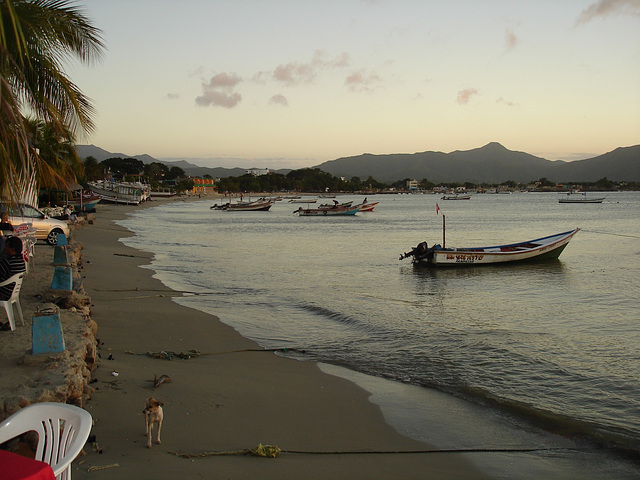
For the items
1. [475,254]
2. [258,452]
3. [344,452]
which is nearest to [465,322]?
[344,452]

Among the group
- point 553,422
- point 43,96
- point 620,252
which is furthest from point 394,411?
point 620,252

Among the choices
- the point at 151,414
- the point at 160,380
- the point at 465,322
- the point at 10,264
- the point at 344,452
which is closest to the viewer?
the point at 151,414

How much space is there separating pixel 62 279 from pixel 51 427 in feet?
25.7

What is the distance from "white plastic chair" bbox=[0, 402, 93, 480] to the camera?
134 inches

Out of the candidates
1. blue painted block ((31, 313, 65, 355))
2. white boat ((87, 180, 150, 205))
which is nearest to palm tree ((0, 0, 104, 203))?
blue painted block ((31, 313, 65, 355))

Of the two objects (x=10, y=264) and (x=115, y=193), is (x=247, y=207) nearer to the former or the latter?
(x=115, y=193)

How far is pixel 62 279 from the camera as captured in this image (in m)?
10.7

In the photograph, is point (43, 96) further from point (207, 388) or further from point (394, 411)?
point (394, 411)

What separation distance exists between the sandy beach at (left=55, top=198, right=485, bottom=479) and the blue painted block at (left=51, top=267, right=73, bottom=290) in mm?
1028

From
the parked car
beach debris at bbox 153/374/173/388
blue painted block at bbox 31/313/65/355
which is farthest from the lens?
the parked car

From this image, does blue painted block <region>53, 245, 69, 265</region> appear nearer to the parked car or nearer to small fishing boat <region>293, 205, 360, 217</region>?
the parked car

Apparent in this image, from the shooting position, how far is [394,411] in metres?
7.61

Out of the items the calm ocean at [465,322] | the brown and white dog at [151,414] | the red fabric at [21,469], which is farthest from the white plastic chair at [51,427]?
the calm ocean at [465,322]

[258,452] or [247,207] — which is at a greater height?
[247,207]
